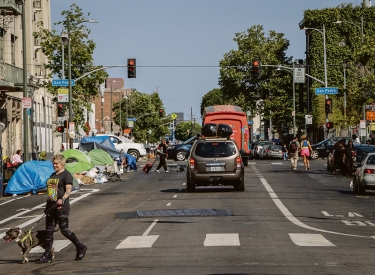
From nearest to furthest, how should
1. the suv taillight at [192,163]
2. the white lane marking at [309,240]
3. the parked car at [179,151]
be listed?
the white lane marking at [309,240]
the suv taillight at [192,163]
the parked car at [179,151]

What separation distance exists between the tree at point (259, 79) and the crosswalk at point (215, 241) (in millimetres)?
88330

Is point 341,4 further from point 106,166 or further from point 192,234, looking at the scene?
point 192,234

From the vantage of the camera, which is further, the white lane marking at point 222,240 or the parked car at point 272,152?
the parked car at point 272,152

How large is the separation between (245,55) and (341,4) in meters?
12.4

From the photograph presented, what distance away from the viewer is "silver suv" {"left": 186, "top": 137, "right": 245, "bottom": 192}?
3178 cm

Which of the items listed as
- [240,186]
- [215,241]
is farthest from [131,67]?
[215,241]

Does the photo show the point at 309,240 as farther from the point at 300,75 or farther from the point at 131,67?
the point at 300,75

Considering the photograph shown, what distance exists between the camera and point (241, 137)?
55875 millimetres

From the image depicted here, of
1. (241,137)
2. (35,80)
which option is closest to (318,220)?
(241,137)

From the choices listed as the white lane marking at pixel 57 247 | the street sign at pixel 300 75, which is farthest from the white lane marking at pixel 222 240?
the street sign at pixel 300 75

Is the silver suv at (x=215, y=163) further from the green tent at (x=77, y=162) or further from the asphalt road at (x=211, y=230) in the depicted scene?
the green tent at (x=77, y=162)

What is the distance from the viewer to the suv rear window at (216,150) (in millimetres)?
32000

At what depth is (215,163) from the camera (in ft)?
104

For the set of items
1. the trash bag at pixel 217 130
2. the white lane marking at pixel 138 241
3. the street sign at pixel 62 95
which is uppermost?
the street sign at pixel 62 95
